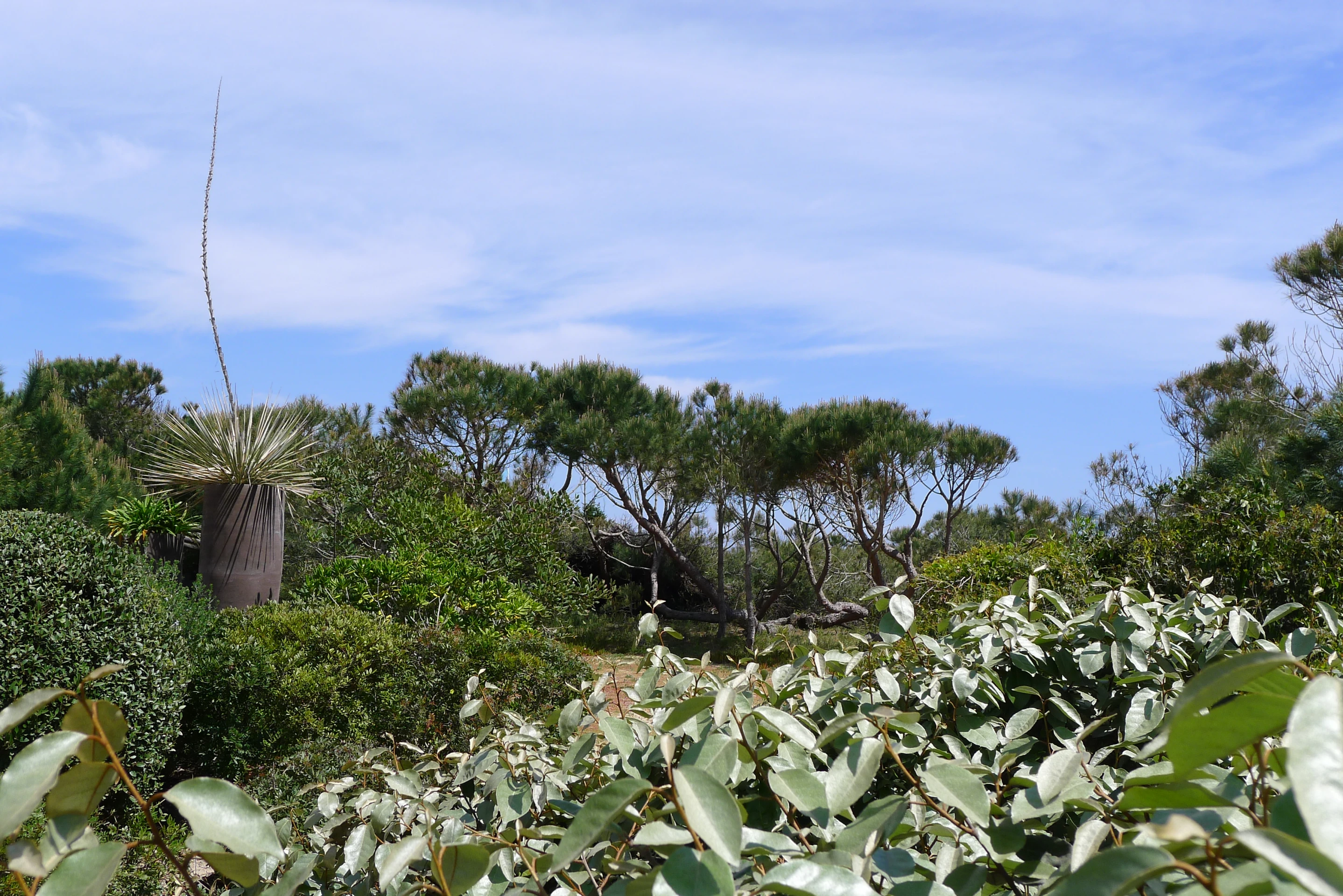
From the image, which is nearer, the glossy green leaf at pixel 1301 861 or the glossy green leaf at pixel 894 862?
the glossy green leaf at pixel 1301 861

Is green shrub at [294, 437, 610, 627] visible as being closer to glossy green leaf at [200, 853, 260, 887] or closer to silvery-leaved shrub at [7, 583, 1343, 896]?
silvery-leaved shrub at [7, 583, 1343, 896]

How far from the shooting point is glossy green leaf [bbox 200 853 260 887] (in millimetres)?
878

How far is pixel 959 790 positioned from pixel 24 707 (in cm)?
100

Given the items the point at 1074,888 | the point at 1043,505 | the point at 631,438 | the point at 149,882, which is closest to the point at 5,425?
the point at 631,438

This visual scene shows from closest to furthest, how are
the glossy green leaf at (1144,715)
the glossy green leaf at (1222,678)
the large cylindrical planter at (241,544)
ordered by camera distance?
the glossy green leaf at (1222,678) → the glossy green leaf at (1144,715) → the large cylindrical planter at (241,544)

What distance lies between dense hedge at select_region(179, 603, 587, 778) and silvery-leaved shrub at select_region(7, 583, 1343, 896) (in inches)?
136

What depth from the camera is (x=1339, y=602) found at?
4.04m

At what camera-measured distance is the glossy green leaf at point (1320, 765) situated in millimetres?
503

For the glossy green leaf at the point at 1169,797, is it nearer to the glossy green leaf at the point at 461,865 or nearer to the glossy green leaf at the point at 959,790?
the glossy green leaf at the point at 959,790

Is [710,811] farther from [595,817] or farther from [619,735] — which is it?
[619,735]

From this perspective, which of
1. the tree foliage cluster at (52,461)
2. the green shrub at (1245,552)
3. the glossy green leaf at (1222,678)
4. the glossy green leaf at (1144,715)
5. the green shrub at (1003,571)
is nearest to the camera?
the glossy green leaf at (1222,678)

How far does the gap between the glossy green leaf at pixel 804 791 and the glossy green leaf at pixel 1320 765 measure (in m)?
0.56

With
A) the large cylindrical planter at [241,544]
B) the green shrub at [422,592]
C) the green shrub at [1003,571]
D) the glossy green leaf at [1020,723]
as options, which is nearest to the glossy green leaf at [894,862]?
the glossy green leaf at [1020,723]

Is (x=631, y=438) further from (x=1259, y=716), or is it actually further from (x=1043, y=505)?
(x=1259, y=716)
